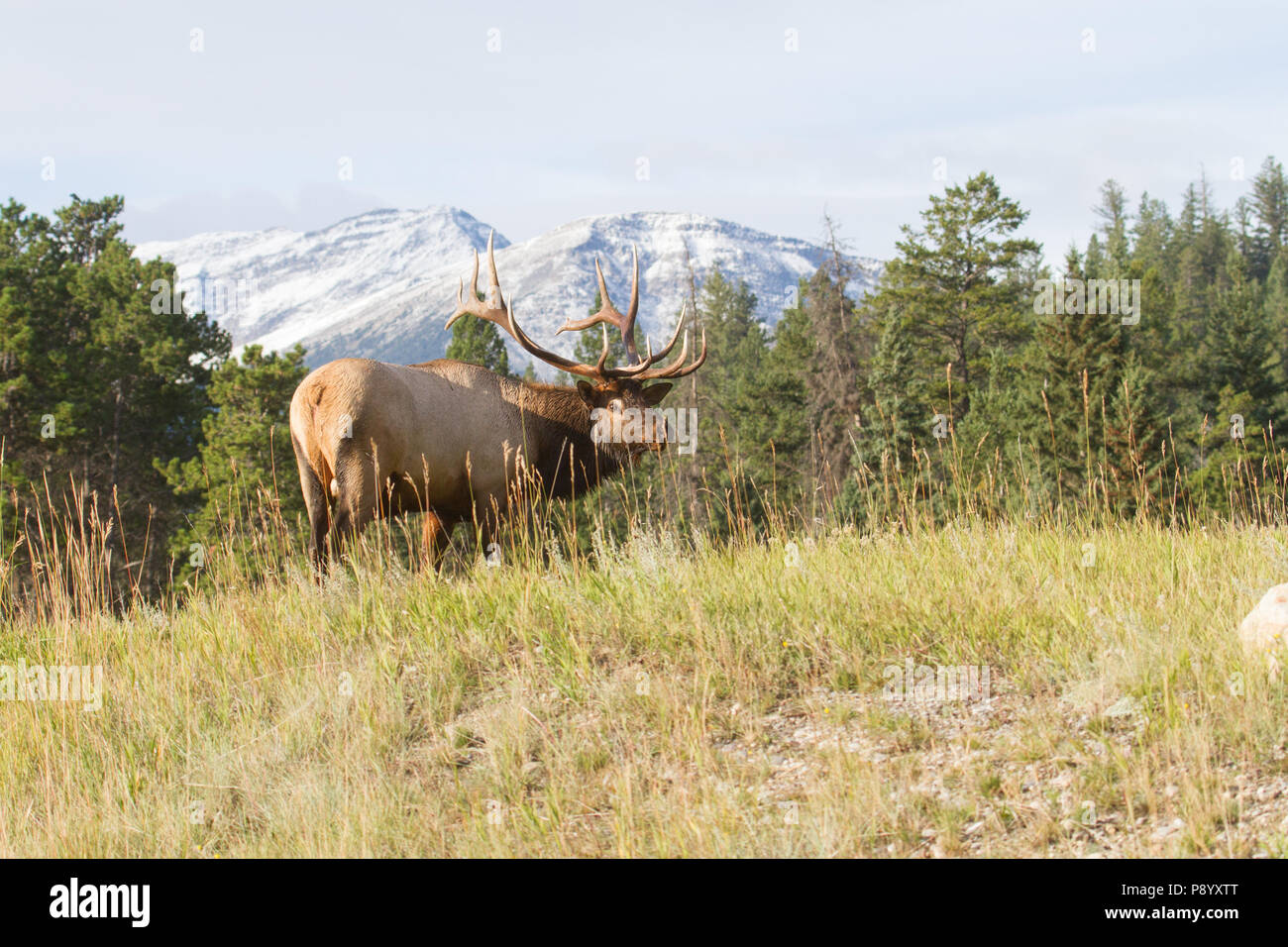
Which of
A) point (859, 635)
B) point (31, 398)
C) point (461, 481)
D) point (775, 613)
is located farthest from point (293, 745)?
point (31, 398)

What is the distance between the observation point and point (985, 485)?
624 cm

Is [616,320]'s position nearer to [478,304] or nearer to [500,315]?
[500,315]

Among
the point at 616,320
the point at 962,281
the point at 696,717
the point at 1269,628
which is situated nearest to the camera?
the point at 1269,628

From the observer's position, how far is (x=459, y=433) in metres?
7.49

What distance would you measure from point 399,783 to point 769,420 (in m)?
38.4

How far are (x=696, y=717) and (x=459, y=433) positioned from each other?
434cm

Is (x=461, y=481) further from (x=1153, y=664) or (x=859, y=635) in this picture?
(x=1153, y=664)

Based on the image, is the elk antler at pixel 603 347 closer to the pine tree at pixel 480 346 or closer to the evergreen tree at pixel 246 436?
the evergreen tree at pixel 246 436

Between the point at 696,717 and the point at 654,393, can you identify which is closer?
the point at 696,717

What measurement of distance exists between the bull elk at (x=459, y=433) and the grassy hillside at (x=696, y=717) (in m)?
1.70

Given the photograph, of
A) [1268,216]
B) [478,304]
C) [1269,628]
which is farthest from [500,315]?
[1268,216]

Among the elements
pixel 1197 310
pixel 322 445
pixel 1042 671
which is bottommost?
pixel 1042 671

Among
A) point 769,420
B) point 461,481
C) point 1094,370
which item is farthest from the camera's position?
point 769,420

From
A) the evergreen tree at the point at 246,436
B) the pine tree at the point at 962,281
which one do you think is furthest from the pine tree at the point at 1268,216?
the evergreen tree at the point at 246,436
